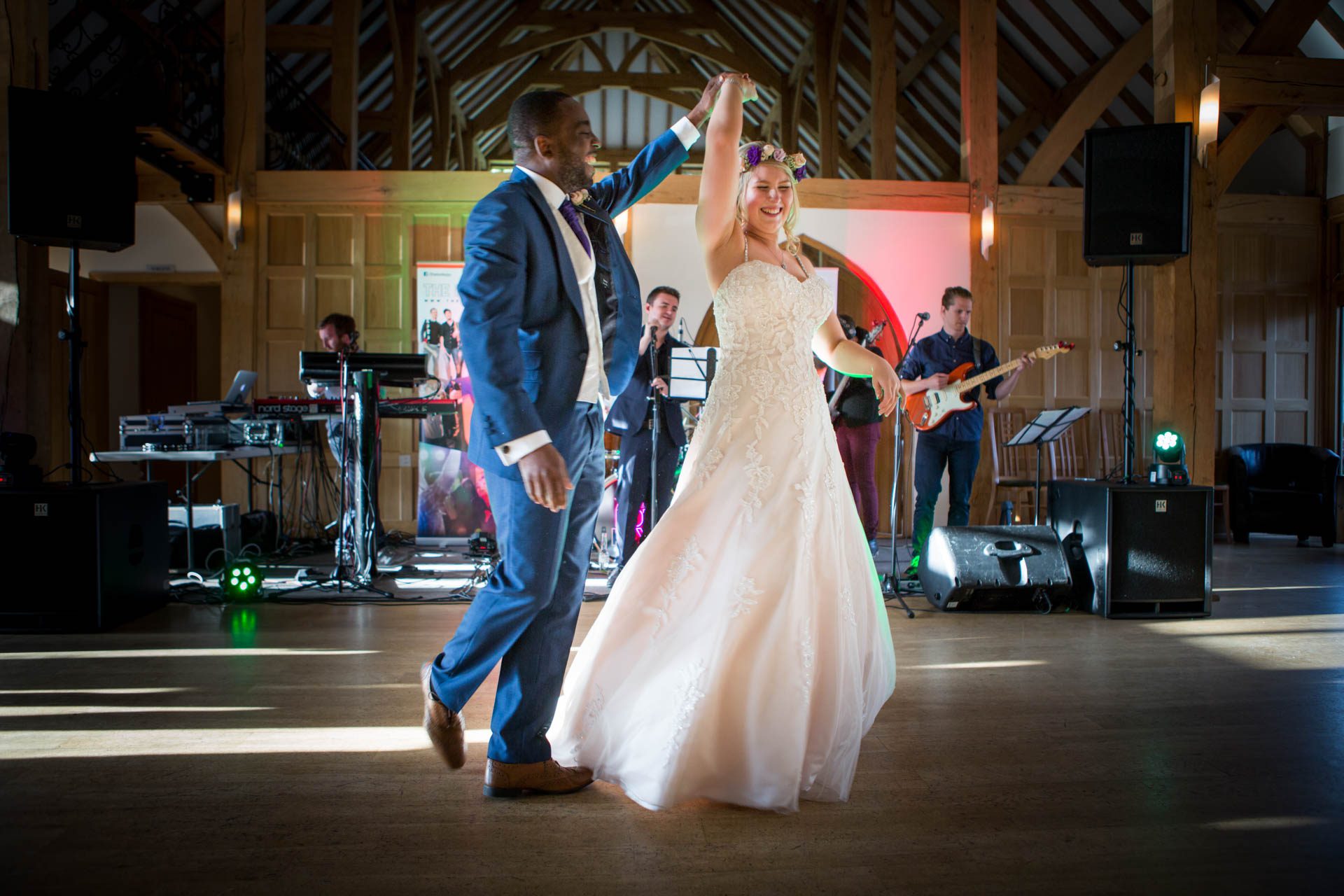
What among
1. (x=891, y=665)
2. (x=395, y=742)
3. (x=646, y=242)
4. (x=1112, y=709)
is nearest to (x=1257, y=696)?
(x=1112, y=709)

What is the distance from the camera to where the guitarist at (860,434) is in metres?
5.18

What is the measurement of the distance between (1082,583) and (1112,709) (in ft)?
5.86

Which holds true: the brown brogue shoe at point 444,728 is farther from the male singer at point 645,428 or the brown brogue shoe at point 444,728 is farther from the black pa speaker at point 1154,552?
the black pa speaker at point 1154,552

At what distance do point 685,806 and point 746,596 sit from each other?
1.50ft

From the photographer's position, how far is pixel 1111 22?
26.8 feet

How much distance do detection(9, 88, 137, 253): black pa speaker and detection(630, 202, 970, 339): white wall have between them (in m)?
3.88

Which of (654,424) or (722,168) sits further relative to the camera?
(654,424)

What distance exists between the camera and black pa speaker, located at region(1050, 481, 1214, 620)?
4.09 meters

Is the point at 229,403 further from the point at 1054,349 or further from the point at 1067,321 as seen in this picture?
the point at 1067,321

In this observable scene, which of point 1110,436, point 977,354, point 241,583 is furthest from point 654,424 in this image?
point 1110,436

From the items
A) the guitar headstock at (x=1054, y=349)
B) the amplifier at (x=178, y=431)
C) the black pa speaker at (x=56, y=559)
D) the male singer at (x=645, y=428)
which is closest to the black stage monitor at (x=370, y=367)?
the amplifier at (x=178, y=431)

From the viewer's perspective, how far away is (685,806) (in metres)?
1.88

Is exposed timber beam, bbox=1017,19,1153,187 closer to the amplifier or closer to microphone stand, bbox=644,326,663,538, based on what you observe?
microphone stand, bbox=644,326,663,538

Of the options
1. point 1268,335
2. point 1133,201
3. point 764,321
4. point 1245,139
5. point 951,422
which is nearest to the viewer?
point 764,321
